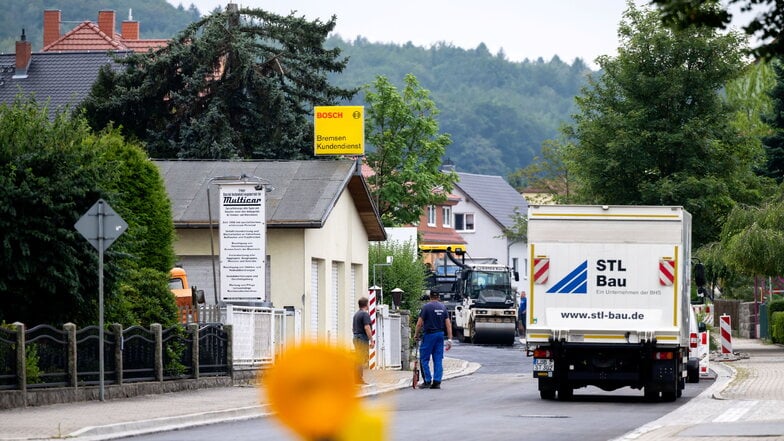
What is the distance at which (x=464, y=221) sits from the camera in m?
115

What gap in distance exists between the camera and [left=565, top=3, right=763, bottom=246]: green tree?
5825 cm

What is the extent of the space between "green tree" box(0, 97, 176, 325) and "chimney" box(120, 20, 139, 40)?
5805 cm

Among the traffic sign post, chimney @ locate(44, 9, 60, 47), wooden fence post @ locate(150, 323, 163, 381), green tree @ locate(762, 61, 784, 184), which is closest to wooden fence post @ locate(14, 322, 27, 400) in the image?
the traffic sign post

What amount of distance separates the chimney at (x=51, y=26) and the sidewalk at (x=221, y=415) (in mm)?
57970

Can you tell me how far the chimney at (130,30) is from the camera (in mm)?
80306

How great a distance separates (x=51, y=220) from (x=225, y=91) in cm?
3274

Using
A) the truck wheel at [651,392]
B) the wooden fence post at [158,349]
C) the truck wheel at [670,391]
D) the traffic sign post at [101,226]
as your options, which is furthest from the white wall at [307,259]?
the traffic sign post at [101,226]

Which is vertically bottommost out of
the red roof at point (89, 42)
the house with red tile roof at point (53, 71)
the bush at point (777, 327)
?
the bush at point (777, 327)

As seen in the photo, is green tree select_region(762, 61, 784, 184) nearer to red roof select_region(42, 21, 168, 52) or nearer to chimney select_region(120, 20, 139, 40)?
red roof select_region(42, 21, 168, 52)

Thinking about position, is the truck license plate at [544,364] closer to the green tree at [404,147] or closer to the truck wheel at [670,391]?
the truck wheel at [670,391]

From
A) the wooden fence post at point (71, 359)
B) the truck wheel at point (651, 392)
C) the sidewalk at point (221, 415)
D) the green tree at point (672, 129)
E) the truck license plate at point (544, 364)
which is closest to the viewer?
the sidewalk at point (221, 415)

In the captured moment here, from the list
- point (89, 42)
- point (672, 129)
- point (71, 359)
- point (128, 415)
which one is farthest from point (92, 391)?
point (89, 42)

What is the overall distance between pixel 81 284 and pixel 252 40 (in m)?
34.8

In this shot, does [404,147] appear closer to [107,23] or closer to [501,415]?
[107,23]
